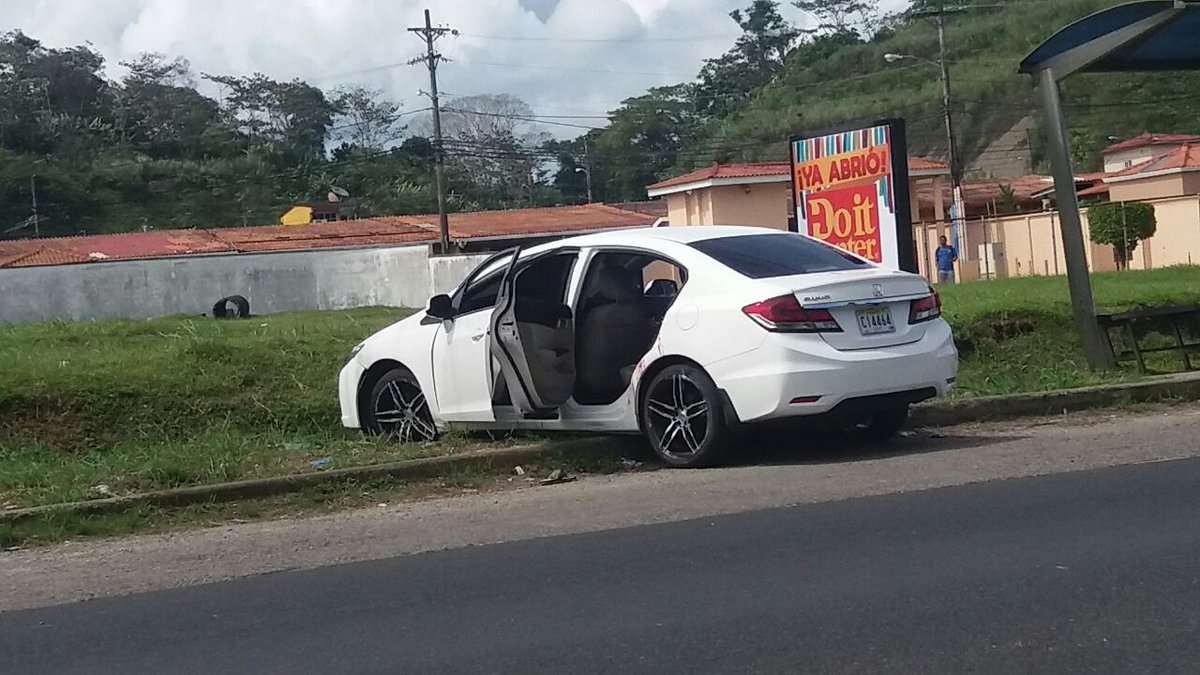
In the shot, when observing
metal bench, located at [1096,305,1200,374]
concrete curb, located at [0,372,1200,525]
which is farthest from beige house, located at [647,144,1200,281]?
concrete curb, located at [0,372,1200,525]

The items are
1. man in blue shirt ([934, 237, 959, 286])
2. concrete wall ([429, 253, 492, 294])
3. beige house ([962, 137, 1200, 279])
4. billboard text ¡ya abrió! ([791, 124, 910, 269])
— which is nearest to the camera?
billboard text ¡ya abrió! ([791, 124, 910, 269])

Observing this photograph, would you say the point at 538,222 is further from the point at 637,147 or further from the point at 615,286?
the point at 615,286

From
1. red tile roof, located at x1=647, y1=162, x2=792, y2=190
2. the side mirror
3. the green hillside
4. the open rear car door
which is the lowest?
the open rear car door

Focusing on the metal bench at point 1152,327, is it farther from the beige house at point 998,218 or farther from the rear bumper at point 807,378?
the beige house at point 998,218

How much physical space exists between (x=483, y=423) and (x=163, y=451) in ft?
7.02

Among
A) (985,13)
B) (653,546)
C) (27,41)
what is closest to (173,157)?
(27,41)

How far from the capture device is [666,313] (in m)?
9.75

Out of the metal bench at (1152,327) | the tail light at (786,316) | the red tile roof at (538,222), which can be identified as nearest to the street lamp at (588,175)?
the red tile roof at (538,222)

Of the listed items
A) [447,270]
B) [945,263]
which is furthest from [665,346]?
[447,270]

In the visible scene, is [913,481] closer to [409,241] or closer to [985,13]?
[409,241]

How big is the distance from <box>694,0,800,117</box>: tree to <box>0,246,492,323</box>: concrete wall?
55.6m

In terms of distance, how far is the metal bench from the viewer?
13438 mm

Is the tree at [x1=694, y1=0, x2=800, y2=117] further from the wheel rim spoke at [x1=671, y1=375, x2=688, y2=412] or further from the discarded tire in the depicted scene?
the wheel rim spoke at [x1=671, y1=375, x2=688, y2=412]

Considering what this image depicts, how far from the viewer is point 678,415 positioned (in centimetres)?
963
